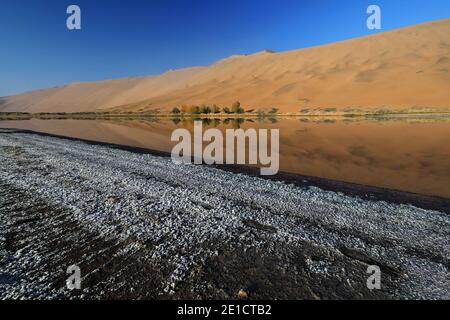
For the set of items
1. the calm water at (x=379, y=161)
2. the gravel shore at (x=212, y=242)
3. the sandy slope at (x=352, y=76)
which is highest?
the sandy slope at (x=352, y=76)

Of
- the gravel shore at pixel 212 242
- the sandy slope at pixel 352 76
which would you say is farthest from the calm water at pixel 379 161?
the sandy slope at pixel 352 76

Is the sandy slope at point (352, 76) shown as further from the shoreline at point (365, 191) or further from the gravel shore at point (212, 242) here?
the gravel shore at point (212, 242)

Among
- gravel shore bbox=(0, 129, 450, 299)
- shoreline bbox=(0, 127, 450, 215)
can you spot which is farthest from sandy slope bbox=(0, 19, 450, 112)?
gravel shore bbox=(0, 129, 450, 299)

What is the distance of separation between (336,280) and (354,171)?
42.0ft

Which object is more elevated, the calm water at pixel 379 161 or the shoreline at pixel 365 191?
the calm water at pixel 379 161

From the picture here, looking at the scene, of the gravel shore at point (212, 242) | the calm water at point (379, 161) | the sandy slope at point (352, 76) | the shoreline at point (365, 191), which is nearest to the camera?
the gravel shore at point (212, 242)

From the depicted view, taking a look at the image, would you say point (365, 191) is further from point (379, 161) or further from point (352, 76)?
point (352, 76)

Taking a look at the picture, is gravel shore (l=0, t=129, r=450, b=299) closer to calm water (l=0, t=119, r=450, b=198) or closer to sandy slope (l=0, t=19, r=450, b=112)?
calm water (l=0, t=119, r=450, b=198)

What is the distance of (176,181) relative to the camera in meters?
13.3

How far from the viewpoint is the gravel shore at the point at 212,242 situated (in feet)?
18.1

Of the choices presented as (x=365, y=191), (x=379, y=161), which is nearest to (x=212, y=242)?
(x=365, y=191)

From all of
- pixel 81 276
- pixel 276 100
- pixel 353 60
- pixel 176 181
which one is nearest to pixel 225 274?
pixel 81 276

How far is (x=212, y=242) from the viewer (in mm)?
7258

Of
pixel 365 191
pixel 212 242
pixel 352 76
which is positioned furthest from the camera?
pixel 352 76
